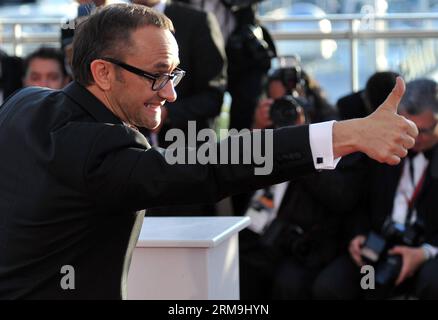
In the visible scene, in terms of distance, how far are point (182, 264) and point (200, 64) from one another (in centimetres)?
181

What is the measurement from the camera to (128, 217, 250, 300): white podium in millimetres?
3281

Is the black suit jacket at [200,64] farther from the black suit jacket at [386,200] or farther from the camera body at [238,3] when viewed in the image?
the black suit jacket at [386,200]

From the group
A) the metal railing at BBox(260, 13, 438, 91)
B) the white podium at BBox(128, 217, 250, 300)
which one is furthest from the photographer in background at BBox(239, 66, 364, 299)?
the white podium at BBox(128, 217, 250, 300)

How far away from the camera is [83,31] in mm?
2562

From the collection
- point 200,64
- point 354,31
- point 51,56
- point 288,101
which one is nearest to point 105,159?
point 288,101

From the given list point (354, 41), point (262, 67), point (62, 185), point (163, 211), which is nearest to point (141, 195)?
point (62, 185)

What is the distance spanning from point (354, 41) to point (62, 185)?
3723 millimetres

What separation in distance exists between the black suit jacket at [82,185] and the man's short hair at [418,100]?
243 cm

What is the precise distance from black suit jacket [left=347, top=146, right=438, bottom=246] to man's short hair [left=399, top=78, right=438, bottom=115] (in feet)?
0.69

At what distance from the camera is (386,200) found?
4.79 meters

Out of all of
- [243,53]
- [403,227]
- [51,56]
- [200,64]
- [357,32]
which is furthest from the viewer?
[357,32]

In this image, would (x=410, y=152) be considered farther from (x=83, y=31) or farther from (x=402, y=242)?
(x=83, y=31)

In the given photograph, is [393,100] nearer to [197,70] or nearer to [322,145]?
[322,145]

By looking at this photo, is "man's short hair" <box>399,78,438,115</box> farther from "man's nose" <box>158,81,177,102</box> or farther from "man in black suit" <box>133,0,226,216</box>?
"man's nose" <box>158,81,177,102</box>
